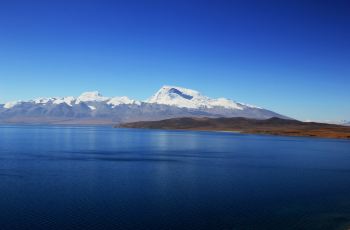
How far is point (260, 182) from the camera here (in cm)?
6525

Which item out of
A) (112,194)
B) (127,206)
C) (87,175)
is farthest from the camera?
(87,175)

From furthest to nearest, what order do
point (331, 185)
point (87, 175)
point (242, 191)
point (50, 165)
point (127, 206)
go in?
point (50, 165)
point (87, 175)
point (331, 185)
point (242, 191)
point (127, 206)

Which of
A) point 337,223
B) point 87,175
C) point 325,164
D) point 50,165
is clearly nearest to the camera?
point 337,223

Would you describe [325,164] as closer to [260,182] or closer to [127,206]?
[260,182]

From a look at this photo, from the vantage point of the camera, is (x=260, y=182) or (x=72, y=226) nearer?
(x=72, y=226)

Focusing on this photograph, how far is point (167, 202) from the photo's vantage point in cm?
4838

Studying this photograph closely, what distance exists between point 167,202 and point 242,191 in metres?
14.3

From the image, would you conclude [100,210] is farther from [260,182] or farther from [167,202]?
[260,182]

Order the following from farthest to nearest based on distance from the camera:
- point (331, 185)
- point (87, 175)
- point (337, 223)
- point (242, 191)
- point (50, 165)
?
point (50, 165)
point (87, 175)
point (331, 185)
point (242, 191)
point (337, 223)

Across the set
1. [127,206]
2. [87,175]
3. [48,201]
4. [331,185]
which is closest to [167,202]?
[127,206]

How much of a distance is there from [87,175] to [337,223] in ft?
145

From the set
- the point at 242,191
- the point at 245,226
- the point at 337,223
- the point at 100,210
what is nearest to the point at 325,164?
the point at 242,191

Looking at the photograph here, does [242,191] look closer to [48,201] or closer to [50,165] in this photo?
[48,201]

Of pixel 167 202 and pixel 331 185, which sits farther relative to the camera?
pixel 331 185
